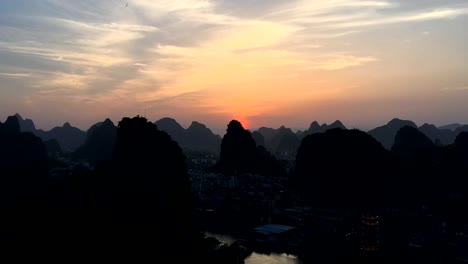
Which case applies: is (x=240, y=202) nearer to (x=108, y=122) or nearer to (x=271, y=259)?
(x=271, y=259)

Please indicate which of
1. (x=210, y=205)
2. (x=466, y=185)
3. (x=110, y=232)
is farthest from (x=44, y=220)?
(x=466, y=185)

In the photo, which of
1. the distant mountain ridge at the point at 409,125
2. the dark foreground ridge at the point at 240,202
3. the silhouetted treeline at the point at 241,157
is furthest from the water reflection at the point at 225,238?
the distant mountain ridge at the point at 409,125

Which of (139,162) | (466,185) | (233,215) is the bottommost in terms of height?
(233,215)

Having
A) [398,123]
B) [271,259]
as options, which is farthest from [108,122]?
[398,123]

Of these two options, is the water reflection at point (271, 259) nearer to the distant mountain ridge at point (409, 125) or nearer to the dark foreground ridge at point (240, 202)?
the dark foreground ridge at point (240, 202)

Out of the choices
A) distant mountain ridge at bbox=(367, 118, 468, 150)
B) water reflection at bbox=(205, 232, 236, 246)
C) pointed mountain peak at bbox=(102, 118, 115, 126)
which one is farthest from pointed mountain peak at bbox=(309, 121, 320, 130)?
water reflection at bbox=(205, 232, 236, 246)

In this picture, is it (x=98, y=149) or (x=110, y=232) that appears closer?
(x=110, y=232)

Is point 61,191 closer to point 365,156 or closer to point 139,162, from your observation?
point 139,162

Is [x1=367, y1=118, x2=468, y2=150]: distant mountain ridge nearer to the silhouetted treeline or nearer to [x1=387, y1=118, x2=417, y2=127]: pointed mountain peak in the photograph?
[x1=387, y1=118, x2=417, y2=127]: pointed mountain peak
